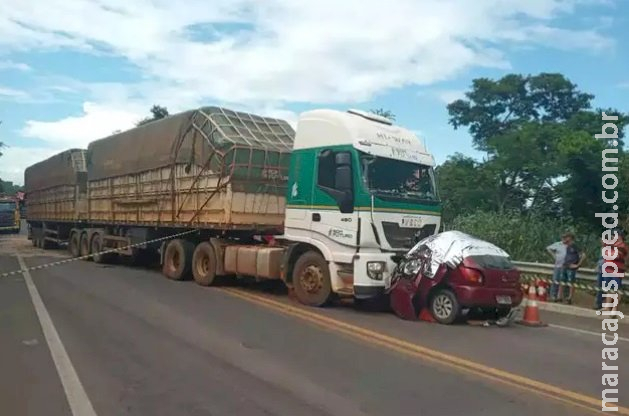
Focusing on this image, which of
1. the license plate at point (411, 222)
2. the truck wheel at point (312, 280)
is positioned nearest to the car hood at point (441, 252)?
the license plate at point (411, 222)

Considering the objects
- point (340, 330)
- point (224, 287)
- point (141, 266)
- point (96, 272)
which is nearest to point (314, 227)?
point (340, 330)

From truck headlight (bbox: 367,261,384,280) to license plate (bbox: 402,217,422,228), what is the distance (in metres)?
0.82

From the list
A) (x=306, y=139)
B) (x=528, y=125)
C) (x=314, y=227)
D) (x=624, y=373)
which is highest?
(x=528, y=125)

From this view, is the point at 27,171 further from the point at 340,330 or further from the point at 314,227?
the point at 340,330

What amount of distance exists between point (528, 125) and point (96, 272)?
2185cm

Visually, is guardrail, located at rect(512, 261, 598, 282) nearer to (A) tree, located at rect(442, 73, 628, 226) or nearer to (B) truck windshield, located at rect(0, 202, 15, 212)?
(A) tree, located at rect(442, 73, 628, 226)

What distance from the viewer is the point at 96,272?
1703cm

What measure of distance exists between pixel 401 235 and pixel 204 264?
18.0ft

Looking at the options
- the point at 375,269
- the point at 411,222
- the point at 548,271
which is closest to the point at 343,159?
the point at 411,222

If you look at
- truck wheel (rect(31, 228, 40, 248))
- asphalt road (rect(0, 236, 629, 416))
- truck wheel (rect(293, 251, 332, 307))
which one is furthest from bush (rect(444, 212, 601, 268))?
truck wheel (rect(31, 228, 40, 248))

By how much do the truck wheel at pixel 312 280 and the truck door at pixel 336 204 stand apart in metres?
0.40

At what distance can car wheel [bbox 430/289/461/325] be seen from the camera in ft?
31.1

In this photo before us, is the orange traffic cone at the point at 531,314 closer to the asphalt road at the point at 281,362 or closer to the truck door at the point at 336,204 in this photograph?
the asphalt road at the point at 281,362

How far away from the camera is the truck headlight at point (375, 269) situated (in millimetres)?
10281
